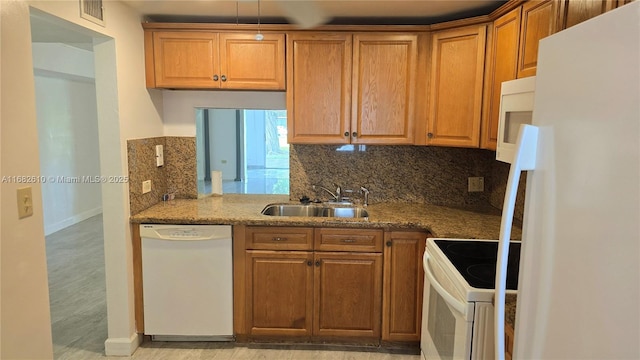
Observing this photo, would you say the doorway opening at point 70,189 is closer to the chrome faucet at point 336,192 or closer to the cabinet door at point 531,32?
the chrome faucet at point 336,192

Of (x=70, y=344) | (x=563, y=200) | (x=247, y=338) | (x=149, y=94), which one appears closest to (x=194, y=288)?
(x=247, y=338)

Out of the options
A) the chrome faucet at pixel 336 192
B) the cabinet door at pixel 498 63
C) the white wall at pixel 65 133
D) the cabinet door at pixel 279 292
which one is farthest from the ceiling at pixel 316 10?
the white wall at pixel 65 133

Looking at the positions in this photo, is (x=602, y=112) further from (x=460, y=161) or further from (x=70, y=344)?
(x=70, y=344)

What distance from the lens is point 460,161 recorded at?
127 inches

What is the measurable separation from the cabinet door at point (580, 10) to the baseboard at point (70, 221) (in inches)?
230

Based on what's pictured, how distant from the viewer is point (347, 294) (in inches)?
109

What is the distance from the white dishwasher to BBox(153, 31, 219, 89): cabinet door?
3.39 feet

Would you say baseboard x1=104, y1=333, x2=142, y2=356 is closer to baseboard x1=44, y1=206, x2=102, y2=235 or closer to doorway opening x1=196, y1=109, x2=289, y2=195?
doorway opening x1=196, y1=109, x2=289, y2=195

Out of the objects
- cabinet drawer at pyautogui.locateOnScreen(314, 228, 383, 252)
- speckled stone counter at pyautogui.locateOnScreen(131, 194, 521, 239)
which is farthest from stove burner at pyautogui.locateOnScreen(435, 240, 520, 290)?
cabinet drawer at pyautogui.locateOnScreen(314, 228, 383, 252)

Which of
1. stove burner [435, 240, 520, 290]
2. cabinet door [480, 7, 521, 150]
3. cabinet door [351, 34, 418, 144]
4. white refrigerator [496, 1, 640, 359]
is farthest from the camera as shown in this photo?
cabinet door [351, 34, 418, 144]

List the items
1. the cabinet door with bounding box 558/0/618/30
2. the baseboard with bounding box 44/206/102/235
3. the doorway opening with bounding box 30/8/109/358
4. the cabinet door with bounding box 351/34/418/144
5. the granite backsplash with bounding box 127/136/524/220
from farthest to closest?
1. the baseboard with bounding box 44/206/102/235
2. the granite backsplash with bounding box 127/136/524/220
3. the doorway opening with bounding box 30/8/109/358
4. the cabinet door with bounding box 351/34/418/144
5. the cabinet door with bounding box 558/0/618/30

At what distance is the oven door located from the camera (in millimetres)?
1558

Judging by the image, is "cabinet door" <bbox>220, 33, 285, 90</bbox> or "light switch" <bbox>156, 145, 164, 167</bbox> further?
"light switch" <bbox>156, 145, 164, 167</bbox>

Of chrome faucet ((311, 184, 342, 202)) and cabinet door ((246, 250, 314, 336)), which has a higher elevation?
chrome faucet ((311, 184, 342, 202))
